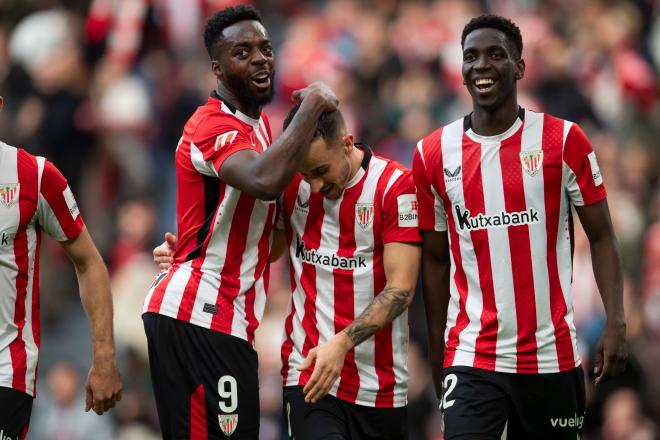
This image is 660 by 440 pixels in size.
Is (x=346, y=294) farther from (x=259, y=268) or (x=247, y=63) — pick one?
(x=247, y=63)

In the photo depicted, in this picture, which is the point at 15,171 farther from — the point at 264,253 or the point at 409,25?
the point at 409,25

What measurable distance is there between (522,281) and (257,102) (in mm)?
1649

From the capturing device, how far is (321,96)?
6.25m

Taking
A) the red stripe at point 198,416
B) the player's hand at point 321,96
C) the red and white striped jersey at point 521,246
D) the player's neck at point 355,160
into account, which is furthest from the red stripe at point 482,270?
the red stripe at point 198,416

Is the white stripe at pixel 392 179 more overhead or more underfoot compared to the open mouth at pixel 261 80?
→ more underfoot

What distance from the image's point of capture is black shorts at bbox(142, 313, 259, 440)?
631 cm

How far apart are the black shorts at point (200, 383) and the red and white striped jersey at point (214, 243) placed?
2.7 inches

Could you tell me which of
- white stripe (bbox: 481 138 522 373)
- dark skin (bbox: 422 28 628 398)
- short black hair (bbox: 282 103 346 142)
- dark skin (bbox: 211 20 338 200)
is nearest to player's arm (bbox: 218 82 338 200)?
dark skin (bbox: 211 20 338 200)

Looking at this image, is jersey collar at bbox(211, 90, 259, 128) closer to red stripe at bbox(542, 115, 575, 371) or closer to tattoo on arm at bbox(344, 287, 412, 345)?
tattoo on arm at bbox(344, 287, 412, 345)

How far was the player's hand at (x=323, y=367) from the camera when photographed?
5.93 m

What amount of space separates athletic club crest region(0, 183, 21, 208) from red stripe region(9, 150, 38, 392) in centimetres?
3

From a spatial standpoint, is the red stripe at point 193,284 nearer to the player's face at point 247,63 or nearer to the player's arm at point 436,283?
the player's face at point 247,63

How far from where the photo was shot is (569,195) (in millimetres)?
6418

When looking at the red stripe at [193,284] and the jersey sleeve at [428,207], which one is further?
the jersey sleeve at [428,207]
